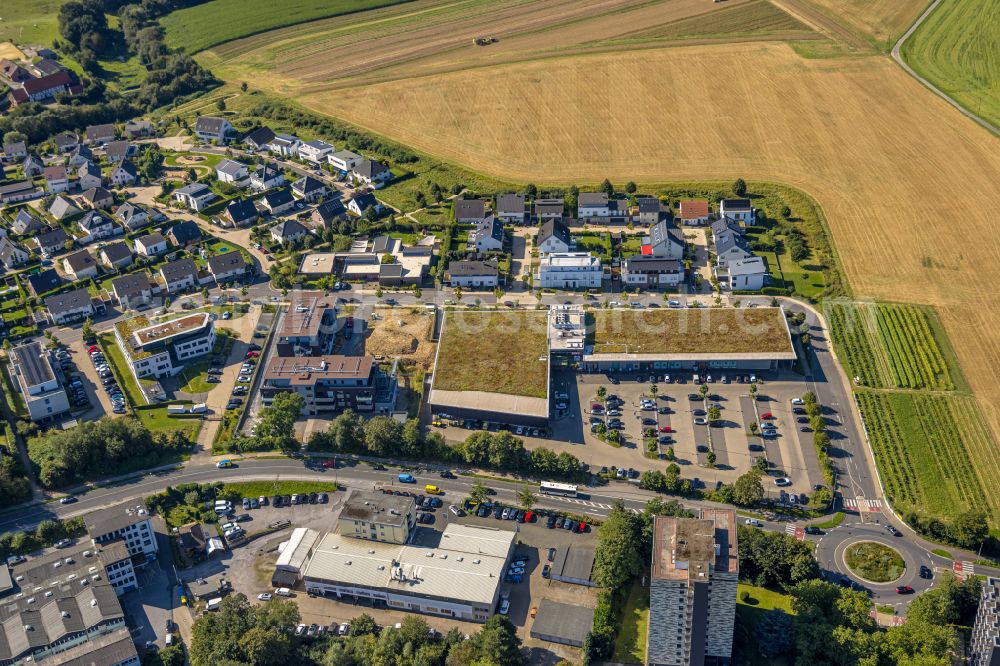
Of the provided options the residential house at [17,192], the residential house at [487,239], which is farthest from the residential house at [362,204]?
the residential house at [17,192]

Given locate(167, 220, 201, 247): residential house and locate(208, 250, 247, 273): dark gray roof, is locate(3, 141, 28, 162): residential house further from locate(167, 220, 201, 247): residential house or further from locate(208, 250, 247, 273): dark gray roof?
locate(208, 250, 247, 273): dark gray roof

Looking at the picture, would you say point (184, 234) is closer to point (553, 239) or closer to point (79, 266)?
point (79, 266)

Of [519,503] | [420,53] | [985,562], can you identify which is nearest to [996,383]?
[985,562]

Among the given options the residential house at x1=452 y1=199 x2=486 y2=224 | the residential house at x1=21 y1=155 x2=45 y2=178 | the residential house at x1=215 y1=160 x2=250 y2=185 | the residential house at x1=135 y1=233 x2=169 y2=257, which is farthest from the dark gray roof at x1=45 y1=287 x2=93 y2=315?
the residential house at x1=452 y1=199 x2=486 y2=224

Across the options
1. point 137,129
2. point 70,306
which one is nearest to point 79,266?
point 70,306

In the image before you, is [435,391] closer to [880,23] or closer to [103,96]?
[103,96]

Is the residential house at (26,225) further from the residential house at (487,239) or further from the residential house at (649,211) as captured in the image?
the residential house at (649,211)
